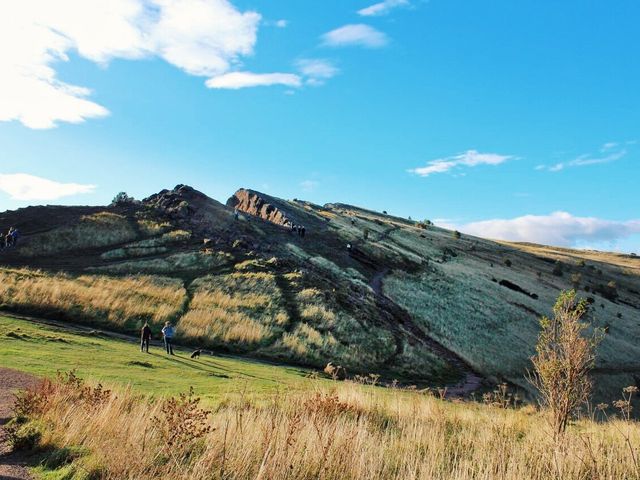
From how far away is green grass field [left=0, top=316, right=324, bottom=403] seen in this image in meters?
16.0

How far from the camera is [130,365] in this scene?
66.5 ft

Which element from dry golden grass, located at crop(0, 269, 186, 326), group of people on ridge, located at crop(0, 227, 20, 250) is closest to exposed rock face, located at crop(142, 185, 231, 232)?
group of people on ridge, located at crop(0, 227, 20, 250)

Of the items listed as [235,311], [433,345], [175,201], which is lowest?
[433,345]

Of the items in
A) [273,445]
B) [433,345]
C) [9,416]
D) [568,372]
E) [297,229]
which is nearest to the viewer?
[273,445]

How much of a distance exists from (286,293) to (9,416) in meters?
34.9

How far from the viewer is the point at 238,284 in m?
→ 45.6

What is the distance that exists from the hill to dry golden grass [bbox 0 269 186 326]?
4.7 inches

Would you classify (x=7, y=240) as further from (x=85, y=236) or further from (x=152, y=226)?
(x=152, y=226)

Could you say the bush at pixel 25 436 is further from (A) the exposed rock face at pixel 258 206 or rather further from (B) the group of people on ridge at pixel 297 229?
(A) the exposed rock face at pixel 258 206

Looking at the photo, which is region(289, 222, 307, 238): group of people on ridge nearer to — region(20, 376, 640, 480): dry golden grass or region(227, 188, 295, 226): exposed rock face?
region(227, 188, 295, 226): exposed rock face

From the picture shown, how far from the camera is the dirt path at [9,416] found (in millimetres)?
7462

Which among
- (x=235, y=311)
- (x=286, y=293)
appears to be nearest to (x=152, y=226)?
(x=286, y=293)

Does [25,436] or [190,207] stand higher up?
[190,207]

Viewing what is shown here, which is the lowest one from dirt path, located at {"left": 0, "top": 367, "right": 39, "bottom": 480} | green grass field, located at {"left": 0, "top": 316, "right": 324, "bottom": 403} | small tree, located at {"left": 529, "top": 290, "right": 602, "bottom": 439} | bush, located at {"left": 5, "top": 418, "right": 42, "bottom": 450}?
green grass field, located at {"left": 0, "top": 316, "right": 324, "bottom": 403}
